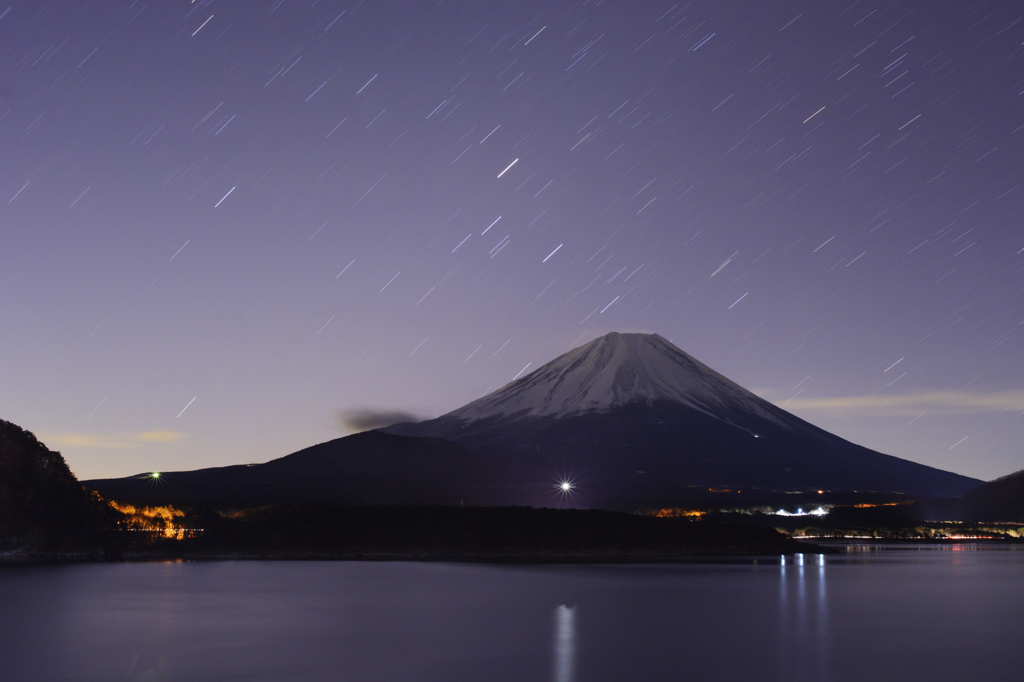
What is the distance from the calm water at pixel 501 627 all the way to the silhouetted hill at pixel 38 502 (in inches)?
718

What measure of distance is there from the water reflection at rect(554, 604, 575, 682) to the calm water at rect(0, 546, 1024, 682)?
0.48 feet

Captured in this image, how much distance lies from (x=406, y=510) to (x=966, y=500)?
14129 centimetres

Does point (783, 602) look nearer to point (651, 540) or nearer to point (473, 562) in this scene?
point (473, 562)

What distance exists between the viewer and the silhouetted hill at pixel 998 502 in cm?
18462

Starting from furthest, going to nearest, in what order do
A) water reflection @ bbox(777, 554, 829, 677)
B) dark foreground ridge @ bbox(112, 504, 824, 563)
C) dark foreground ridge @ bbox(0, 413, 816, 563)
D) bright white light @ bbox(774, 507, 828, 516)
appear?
bright white light @ bbox(774, 507, 828, 516)
dark foreground ridge @ bbox(112, 504, 824, 563)
dark foreground ridge @ bbox(0, 413, 816, 563)
water reflection @ bbox(777, 554, 829, 677)

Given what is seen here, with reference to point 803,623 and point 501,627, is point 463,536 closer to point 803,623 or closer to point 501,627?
point 803,623

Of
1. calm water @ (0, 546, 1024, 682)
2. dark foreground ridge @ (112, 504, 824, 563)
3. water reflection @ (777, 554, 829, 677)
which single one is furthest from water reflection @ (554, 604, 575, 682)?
dark foreground ridge @ (112, 504, 824, 563)

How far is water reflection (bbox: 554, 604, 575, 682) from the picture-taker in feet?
81.5

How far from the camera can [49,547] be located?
259ft

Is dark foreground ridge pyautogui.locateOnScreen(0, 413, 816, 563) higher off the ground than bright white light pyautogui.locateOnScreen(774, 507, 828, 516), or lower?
lower

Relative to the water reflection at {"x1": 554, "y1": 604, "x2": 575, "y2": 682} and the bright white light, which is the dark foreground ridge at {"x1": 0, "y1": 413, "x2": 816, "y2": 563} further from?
the bright white light

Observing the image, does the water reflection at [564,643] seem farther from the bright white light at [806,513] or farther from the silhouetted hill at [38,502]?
the bright white light at [806,513]

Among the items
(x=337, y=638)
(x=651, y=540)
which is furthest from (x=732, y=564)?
(x=337, y=638)

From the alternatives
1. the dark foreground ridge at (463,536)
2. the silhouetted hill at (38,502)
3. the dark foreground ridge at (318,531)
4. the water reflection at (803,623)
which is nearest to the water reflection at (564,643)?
the water reflection at (803,623)
